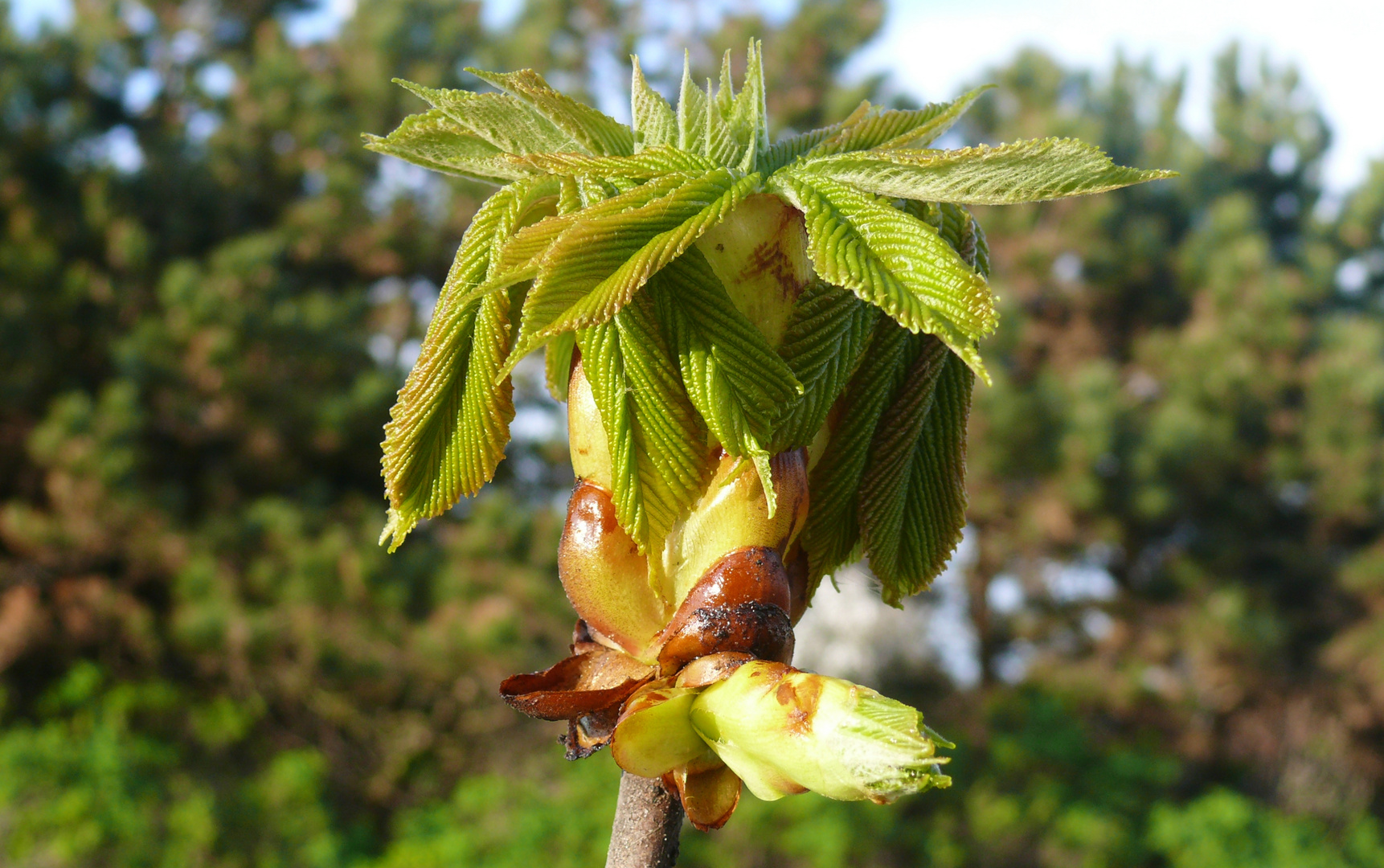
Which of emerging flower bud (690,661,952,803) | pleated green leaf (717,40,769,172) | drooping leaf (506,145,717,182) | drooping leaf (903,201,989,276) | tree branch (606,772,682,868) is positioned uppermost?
pleated green leaf (717,40,769,172)

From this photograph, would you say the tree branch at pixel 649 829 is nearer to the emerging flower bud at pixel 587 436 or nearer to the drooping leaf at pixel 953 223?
the emerging flower bud at pixel 587 436

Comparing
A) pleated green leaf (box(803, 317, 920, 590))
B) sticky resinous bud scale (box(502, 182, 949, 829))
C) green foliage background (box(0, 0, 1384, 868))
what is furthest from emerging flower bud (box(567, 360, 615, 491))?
green foliage background (box(0, 0, 1384, 868))

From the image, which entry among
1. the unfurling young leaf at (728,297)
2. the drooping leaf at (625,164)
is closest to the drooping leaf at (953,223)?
the unfurling young leaf at (728,297)

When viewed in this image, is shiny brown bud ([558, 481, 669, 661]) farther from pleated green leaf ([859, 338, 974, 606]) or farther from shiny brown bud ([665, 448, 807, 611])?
pleated green leaf ([859, 338, 974, 606])

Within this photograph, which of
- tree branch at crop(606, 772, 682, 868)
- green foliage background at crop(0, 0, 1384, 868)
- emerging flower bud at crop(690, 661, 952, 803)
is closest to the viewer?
emerging flower bud at crop(690, 661, 952, 803)

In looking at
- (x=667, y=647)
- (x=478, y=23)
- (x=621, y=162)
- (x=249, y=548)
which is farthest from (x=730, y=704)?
(x=478, y=23)
